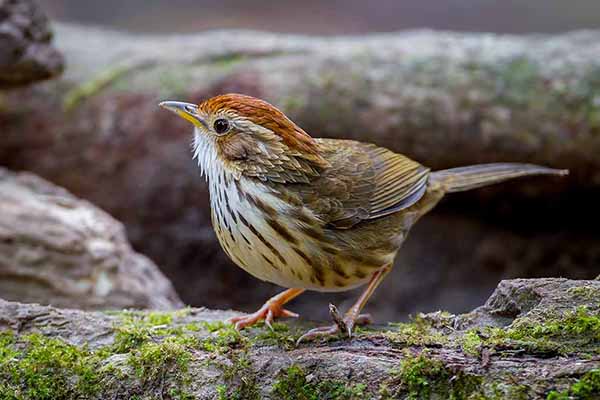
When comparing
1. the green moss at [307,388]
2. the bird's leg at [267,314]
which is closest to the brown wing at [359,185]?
the bird's leg at [267,314]

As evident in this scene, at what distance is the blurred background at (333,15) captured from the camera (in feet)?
41.0

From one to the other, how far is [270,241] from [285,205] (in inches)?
7.8

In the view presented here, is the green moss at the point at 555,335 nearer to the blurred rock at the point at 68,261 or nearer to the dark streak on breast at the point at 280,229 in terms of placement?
the dark streak on breast at the point at 280,229

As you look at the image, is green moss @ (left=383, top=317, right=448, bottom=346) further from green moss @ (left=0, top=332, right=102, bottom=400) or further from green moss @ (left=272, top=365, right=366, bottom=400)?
green moss @ (left=0, top=332, right=102, bottom=400)

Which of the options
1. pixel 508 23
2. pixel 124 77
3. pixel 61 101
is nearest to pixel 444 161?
pixel 124 77

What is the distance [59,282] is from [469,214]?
3.98 m

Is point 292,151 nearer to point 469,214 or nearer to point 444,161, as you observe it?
point 444,161

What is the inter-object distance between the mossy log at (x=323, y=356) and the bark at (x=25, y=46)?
2.55 m

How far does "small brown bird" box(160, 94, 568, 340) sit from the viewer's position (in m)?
4.00

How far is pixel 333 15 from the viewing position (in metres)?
13.2

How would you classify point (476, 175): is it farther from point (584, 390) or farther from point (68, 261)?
point (68, 261)

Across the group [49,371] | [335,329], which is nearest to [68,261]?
[49,371]

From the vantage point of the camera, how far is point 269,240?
3.97m

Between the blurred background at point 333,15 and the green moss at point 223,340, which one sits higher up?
the blurred background at point 333,15
